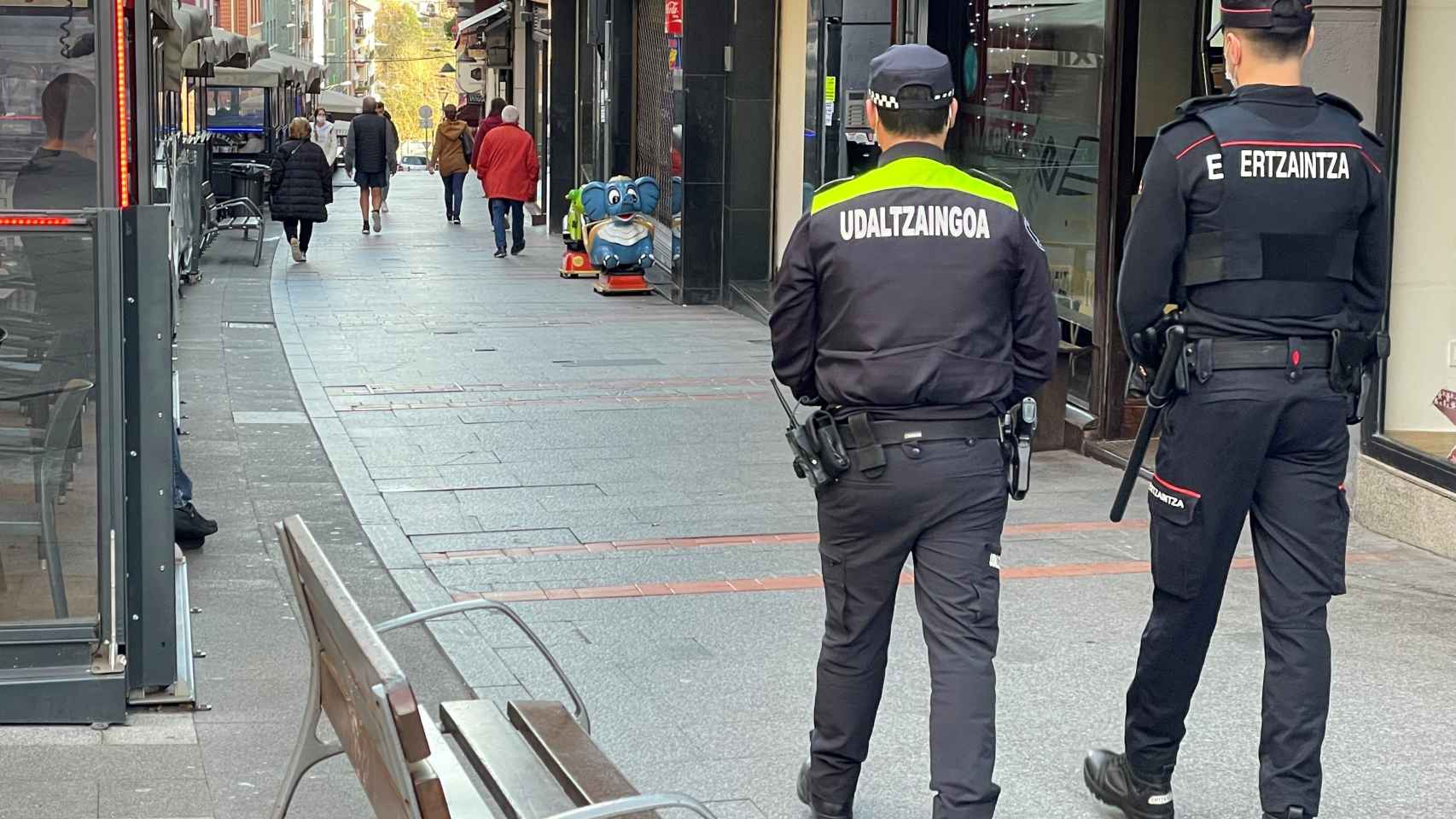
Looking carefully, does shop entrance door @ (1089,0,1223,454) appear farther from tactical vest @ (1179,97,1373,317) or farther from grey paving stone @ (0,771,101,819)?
grey paving stone @ (0,771,101,819)

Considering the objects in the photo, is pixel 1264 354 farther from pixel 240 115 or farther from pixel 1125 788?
pixel 240 115

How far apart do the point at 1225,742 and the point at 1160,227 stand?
162 centimetres

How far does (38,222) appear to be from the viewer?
4977mm

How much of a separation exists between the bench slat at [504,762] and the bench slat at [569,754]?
0.03 meters

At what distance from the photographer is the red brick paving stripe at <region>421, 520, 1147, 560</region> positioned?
724 centimetres

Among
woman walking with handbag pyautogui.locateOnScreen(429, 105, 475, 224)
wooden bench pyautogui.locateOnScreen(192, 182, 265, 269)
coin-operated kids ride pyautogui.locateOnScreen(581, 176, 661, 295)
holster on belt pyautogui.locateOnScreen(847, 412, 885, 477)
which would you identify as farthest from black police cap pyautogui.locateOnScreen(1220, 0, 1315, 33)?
woman walking with handbag pyautogui.locateOnScreen(429, 105, 475, 224)

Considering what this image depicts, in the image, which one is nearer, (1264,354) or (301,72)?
(1264,354)

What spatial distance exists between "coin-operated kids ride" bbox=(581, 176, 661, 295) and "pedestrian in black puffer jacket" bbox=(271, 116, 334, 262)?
347cm

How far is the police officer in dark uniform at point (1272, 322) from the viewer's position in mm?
4020

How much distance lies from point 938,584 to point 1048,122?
7103 mm

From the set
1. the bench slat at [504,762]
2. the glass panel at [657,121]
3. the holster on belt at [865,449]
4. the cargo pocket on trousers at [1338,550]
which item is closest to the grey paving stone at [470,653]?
the bench slat at [504,762]

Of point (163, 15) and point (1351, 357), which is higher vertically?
point (163, 15)

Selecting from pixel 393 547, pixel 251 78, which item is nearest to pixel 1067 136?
pixel 393 547

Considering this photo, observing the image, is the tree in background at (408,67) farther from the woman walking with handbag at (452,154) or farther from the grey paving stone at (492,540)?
the grey paving stone at (492,540)
